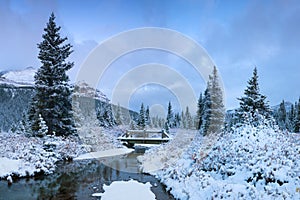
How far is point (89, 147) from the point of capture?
71.2ft

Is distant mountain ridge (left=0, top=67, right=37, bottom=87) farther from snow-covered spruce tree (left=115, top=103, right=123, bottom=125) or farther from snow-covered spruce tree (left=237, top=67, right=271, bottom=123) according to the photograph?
snow-covered spruce tree (left=237, top=67, right=271, bottom=123)

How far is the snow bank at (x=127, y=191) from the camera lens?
27.6 feet

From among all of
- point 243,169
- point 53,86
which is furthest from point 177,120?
point 243,169

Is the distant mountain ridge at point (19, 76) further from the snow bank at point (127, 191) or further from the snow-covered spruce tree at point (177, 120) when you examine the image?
the snow bank at point (127, 191)

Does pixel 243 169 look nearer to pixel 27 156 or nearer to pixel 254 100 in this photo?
pixel 27 156

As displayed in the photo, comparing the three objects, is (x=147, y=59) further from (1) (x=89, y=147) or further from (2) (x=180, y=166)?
(2) (x=180, y=166)

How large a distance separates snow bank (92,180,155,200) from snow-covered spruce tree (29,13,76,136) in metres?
11.6

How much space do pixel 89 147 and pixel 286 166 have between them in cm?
1738

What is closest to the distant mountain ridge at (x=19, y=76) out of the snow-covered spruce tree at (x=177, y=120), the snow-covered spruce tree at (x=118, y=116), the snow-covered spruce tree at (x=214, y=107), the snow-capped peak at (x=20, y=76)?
the snow-capped peak at (x=20, y=76)

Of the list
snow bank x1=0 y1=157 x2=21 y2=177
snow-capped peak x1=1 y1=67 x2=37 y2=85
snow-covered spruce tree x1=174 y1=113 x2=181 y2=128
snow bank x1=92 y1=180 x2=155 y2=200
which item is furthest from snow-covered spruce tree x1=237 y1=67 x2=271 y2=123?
snow-capped peak x1=1 y1=67 x2=37 y2=85

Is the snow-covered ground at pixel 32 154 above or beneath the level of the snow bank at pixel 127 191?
above

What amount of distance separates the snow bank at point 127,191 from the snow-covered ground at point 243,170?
0.96m

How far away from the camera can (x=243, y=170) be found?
26.9 ft

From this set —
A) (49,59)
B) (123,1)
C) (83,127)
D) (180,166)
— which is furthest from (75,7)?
(180,166)
